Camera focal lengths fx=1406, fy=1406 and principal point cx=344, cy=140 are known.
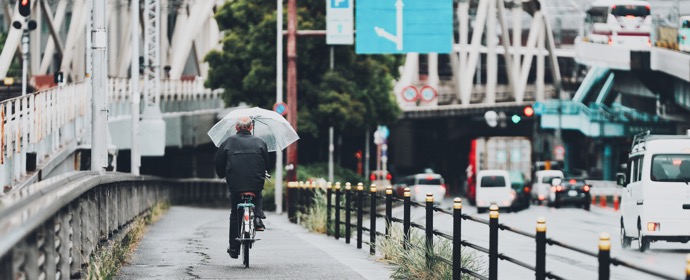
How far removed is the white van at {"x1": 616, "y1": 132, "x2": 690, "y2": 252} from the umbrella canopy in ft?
25.0

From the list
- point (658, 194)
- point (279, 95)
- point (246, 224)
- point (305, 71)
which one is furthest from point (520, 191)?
point (246, 224)

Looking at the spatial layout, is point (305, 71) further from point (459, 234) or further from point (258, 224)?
point (459, 234)

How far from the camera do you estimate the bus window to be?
69188 millimetres

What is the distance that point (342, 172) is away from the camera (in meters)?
54.1

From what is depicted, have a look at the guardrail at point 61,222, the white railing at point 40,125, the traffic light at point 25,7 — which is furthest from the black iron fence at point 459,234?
the traffic light at point 25,7

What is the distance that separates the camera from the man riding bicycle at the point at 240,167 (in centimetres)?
1620

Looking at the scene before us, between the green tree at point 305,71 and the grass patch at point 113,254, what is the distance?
2441cm

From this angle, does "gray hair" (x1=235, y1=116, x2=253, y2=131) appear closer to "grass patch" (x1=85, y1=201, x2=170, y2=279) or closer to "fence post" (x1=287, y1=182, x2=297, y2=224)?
"grass patch" (x1=85, y1=201, x2=170, y2=279)

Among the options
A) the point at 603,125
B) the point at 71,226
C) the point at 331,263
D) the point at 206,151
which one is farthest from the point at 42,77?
the point at 71,226

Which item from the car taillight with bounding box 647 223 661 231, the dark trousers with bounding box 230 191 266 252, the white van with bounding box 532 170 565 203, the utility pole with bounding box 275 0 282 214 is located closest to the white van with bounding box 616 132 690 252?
the car taillight with bounding box 647 223 661 231

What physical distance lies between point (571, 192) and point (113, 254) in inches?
1510

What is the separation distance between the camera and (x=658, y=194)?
24.1 metres

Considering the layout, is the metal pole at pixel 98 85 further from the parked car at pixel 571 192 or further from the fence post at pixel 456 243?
the parked car at pixel 571 192

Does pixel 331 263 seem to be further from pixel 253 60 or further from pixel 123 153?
pixel 123 153
